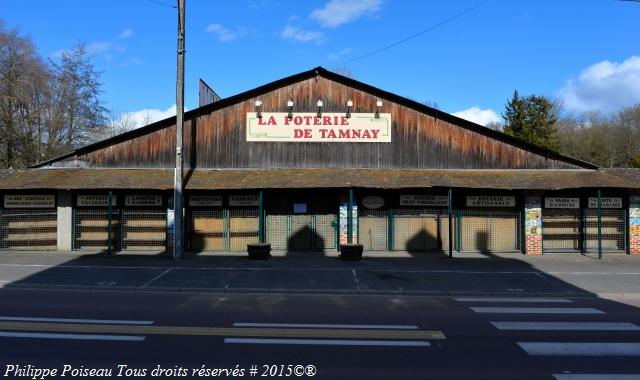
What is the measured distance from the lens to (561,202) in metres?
20.3

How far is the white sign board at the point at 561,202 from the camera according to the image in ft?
66.5

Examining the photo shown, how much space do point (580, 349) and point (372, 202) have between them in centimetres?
1345

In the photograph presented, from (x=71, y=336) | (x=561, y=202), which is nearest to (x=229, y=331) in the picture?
(x=71, y=336)

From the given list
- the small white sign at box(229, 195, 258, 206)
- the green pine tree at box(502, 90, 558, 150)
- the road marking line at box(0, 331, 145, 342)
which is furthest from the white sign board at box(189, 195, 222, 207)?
the green pine tree at box(502, 90, 558, 150)

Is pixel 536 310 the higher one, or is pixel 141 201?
pixel 141 201

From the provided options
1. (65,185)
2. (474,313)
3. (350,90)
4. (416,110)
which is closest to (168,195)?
(65,185)

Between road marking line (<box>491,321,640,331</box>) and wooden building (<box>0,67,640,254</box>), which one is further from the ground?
wooden building (<box>0,67,640,254</box>)

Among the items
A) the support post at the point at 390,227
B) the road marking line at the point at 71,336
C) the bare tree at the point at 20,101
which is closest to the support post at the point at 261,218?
the support post at the point at 390,227

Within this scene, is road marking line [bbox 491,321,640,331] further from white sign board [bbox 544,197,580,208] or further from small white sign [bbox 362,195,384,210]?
white sign board [bbox 544,197,580,208]

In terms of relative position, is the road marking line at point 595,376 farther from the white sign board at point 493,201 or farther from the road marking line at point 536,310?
the white sign board at point 493,201

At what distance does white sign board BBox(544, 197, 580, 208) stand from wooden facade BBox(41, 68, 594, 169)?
4.97ft

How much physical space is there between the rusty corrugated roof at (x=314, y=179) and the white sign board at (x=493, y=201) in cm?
85

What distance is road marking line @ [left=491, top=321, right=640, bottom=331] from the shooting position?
831 cm

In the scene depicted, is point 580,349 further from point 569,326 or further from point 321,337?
point 321,337
